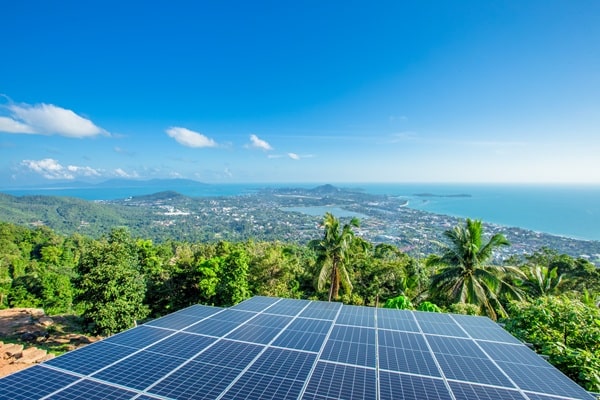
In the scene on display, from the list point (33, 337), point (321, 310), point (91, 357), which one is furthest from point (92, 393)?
point (33, 337)

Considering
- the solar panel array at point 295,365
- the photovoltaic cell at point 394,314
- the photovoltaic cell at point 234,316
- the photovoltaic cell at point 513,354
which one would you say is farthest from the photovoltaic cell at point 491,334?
the photovoltaic cell at point 234,316

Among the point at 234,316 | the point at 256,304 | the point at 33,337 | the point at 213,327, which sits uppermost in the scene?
the point at 213,327

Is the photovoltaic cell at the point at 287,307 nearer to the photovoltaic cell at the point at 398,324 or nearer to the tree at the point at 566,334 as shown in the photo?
the photovoltaic cell at the point at 398,324

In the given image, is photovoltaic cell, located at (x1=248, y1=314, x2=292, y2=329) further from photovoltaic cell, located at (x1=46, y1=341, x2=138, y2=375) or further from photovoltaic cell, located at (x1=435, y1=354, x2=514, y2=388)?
photovoltaic cell, located at (x1=435, y1=354, x2=514, y2=388)

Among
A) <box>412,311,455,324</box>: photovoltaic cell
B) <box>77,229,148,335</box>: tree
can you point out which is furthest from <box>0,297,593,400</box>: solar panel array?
<box>77,229,148,335</box>: tree

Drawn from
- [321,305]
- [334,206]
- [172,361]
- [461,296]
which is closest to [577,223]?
[334,206]

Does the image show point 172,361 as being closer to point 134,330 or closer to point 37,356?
point 134,330

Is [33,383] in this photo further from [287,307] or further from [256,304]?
[287,307]
